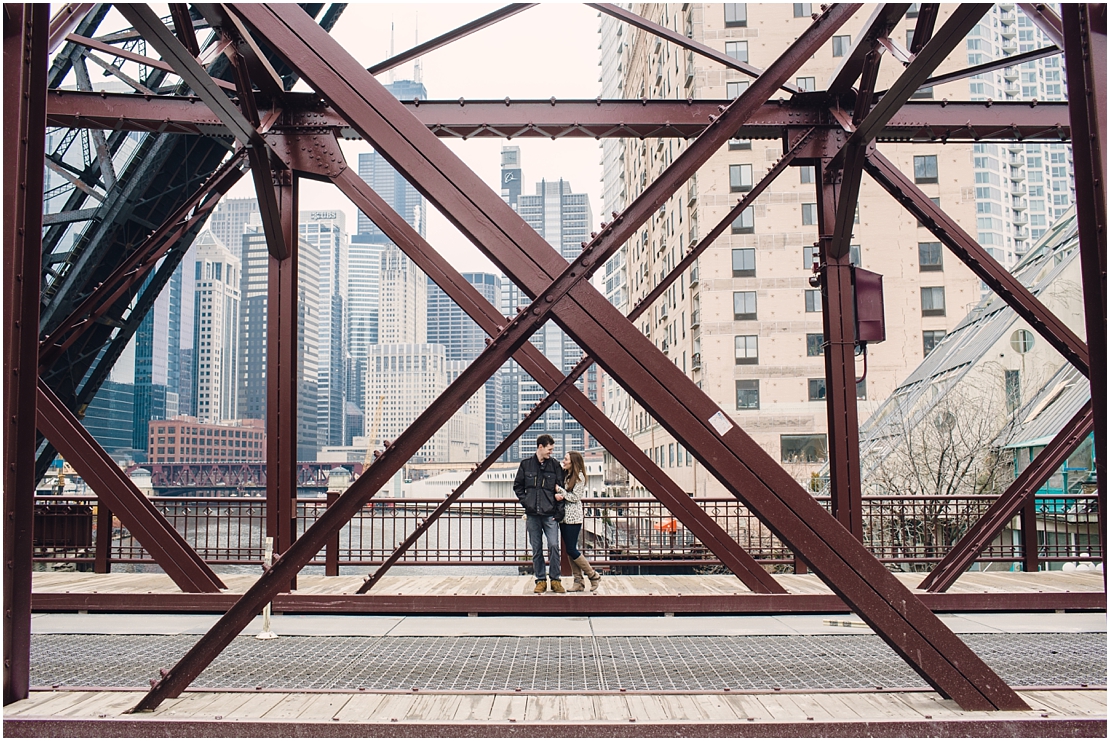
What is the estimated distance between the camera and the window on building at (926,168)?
46.6 meters

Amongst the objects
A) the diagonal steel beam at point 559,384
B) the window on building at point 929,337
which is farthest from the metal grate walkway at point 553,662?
the window on building at point 929,337

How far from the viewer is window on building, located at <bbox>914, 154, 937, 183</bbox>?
46.6 meters

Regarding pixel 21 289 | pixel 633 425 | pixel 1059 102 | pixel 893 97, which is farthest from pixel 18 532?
pixel 633 425

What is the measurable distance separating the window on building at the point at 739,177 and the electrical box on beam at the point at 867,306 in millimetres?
40680

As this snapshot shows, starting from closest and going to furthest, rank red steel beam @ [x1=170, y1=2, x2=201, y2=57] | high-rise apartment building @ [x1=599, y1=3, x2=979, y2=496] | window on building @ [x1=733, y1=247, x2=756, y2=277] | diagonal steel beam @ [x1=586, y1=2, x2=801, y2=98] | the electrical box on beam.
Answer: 1. red steel beam @ [x1=170, y1=2, x2=201, y2=57]
2. diagonal steel beam @ [x1=586, y1=2, x2=801, y2=98]
3. the electrical box on beam
4. high-rise apartment building @ [x1=599, y1=3, x2=979, y2=496]
5. window on building @ [x1=733, y1=247, x2=756, y2=277]

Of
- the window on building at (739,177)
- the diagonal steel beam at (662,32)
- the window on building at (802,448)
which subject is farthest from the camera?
the window on building at (739,177)

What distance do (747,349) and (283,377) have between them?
133ft

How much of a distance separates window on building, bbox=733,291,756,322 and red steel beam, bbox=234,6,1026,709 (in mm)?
43522

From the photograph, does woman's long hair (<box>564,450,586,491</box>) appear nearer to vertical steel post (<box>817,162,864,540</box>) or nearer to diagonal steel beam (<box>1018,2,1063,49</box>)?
vertical steel post (<box>817,162,864,540</box>)

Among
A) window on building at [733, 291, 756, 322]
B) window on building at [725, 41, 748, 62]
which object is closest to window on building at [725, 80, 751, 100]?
window on building at [725, 41, 748, 62]

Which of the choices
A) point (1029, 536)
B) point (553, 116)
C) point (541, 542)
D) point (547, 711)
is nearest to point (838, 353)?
point (1029, 536)

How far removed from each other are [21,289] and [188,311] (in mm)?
178911

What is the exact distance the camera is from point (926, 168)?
46.8m

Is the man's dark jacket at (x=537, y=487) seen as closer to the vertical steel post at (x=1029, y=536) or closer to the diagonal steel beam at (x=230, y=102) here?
the diagonal steel beam at (x=230, y=102)
